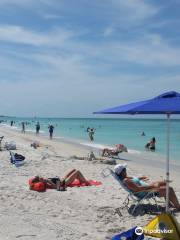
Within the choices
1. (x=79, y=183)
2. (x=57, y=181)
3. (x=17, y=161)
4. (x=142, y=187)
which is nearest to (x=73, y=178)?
(x=79, y=183)

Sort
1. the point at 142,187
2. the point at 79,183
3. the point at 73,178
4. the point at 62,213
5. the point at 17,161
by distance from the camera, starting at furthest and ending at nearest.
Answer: the point at 17,161 < the point at 79,183 < the point at 73,178 < the point at 142,187 < the point at 62,213

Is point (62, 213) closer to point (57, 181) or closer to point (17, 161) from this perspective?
point (57, 181)

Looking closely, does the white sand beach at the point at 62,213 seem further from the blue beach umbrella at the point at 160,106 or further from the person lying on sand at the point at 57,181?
the blue beach umbrella at the point at 160,106

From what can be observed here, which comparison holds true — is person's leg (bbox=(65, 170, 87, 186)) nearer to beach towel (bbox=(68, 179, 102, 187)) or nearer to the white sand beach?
beach towel (bbox=(68, 179, 102, 187))

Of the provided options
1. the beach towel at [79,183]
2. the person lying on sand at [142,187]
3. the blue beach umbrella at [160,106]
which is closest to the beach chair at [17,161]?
the beach towel at [79,183]

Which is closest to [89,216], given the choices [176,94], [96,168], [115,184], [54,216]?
[54,216]

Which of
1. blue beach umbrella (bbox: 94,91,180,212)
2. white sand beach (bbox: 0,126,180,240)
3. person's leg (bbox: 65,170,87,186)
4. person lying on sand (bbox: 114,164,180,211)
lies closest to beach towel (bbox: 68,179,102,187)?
person's leg (bbox: 65,170,87,186)

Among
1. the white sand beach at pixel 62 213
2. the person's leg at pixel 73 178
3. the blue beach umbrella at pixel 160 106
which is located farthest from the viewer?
the person's leg at pixel 73 178

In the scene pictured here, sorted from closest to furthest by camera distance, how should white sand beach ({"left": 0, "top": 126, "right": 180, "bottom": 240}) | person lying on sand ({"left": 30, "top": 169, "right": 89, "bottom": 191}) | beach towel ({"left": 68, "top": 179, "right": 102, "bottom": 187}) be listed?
white sand beach ({"left": 0, "top": 126, "right": 180, "bottom": 240}) → person lying on sand ({"left": 30, "top": 169, "right": 89, "bottom": 191}) → beach towel ({"left": 68, "top": 179, "right": 102, "bottom": 187})

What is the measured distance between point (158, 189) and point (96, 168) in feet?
22.4

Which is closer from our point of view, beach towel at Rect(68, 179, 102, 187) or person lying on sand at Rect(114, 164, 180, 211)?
person lying on sand at Rect(114, 164, 180, 211)

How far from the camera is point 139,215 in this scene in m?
7.44

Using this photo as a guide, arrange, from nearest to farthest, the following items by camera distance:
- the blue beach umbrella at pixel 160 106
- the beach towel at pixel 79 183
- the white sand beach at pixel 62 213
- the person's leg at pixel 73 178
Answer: the blue beach umbrella at pixel 160 106, the white sand beach at pixel 62 213, the person's leg at pixel 73 178, the beach towel at pixel 79 183

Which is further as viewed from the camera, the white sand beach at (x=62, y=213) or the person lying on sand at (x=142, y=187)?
the person lying on sand at (x=142, y=187)
